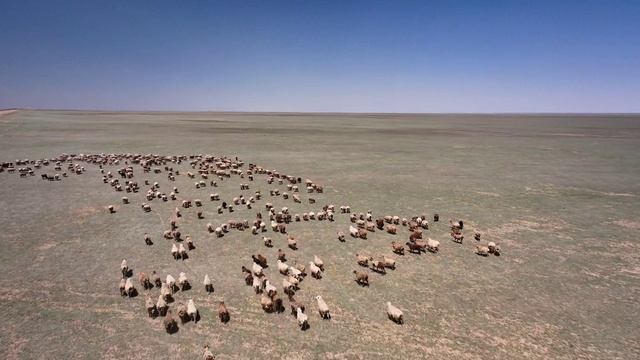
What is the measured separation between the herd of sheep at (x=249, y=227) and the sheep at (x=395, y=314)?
0.4 inches

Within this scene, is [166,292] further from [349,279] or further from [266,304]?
[349,279]

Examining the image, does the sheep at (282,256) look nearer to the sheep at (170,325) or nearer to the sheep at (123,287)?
the sheep at (170,325)

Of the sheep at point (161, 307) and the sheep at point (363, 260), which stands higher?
the sheep at point (363, 260)

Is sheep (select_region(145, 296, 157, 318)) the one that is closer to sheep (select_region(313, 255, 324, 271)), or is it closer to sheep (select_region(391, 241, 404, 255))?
sheep (select_region(313, 255, 324, 271))

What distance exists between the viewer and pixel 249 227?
15.1m

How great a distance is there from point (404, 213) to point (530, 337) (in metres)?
9.20

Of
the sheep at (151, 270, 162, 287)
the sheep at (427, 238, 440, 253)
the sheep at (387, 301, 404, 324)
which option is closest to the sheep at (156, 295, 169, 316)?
the sheep at (151, 270, 162, 287)

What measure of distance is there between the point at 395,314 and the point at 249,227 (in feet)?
25.8

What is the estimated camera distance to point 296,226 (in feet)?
50.9

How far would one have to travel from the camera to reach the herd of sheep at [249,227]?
925cm

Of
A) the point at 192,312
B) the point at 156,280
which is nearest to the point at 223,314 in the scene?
the point at 192,312

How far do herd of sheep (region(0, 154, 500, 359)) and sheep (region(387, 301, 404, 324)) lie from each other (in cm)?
1

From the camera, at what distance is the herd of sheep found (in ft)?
30.3

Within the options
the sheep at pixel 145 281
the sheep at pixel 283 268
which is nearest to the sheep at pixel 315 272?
the sheep at pixel 283 268
